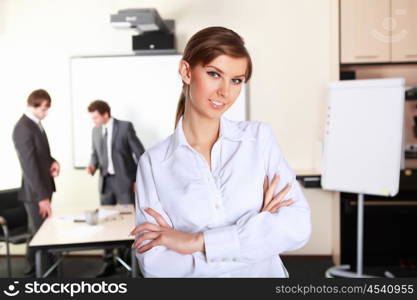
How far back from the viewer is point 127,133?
6.12 ft

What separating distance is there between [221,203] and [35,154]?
3.05ft

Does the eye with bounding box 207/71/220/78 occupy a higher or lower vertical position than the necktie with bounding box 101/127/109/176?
higher

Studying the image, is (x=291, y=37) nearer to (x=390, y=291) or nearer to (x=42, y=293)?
(x=390, y=291)

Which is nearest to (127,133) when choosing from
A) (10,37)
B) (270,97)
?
(10,37)

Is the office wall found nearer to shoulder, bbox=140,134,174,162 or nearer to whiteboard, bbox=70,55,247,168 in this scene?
whiteboard, bbox=70,55,247,168

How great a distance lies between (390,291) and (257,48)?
1510 mm

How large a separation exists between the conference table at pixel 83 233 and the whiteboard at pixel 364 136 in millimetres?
1463

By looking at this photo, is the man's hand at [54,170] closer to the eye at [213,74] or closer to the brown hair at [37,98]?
the brown hair at [37,98]

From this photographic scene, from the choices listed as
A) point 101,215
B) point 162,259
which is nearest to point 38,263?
point 101,215

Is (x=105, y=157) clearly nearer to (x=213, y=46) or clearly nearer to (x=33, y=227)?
(x=33, y=227)

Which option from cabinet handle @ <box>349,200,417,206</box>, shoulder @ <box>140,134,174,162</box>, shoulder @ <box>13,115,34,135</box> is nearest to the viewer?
shoulder @ <box>140,134,174,162</box>

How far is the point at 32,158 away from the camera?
152 centimetres

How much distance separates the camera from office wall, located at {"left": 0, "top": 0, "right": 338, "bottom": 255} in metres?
1.51

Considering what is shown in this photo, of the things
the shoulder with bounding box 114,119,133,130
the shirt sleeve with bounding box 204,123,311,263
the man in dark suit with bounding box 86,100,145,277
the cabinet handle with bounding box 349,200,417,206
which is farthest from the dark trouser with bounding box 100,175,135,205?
the cabinet handle with bounding box 349,200,417,206
